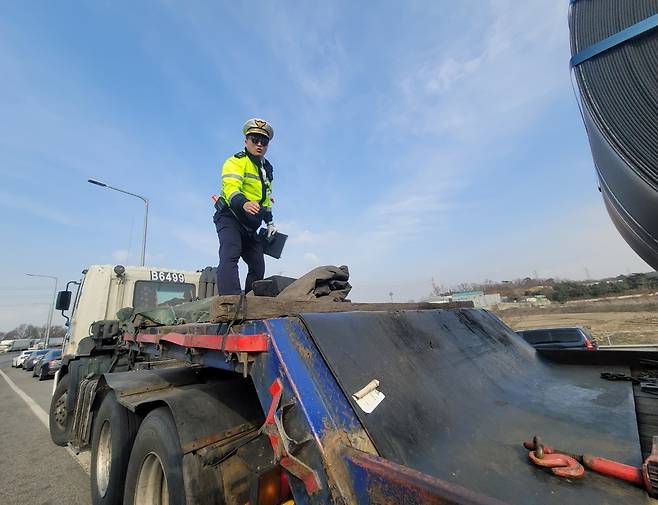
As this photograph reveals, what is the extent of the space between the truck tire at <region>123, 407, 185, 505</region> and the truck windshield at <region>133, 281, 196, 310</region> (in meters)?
3.37

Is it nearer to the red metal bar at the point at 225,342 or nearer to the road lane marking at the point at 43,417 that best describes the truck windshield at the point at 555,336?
the red metal bar at the point at 225,342

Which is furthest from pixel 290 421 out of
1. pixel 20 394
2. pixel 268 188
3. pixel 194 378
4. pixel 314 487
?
pixel 20 394

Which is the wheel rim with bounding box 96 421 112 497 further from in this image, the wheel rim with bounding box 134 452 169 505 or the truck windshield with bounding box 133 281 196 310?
the truck windshield with bounding box 133 281 196 310

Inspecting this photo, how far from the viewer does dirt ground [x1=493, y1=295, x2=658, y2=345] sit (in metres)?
16.2

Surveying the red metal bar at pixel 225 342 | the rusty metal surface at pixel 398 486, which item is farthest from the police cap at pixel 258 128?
the rusty metal surface at pixel 398 486

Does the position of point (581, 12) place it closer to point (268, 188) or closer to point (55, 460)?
point (268, 188)

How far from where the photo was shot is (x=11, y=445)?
5.89 meters

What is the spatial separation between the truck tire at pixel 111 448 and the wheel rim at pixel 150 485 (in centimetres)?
45

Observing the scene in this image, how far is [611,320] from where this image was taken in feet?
77.4

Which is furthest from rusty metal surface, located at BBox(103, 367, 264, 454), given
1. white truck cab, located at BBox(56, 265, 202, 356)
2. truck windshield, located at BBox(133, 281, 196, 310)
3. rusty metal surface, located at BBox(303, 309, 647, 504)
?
truck windshield, located at BBox(133, 281, 196, 310)

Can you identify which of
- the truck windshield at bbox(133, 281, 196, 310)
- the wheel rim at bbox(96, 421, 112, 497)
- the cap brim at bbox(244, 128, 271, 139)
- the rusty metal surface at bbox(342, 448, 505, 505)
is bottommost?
the wheel rim at bbox(96, 421, 112, 497)

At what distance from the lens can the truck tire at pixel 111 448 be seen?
8.51ft

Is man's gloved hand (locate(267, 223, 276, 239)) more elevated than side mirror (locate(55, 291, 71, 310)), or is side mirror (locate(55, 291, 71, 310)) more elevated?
man's gloved hand (locate(267, 223, 276, 239))

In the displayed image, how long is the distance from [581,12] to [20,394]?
18.3 m
